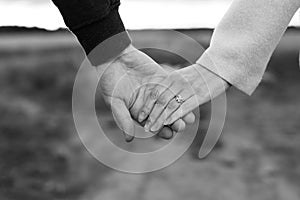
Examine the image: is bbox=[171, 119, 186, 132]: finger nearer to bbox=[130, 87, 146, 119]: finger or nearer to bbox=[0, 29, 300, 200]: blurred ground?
bbox=[130, 87, 146, 119]: finger

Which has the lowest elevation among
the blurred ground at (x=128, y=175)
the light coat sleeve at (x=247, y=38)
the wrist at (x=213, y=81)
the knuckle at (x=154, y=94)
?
the blurred ground at (x=128, y=175)

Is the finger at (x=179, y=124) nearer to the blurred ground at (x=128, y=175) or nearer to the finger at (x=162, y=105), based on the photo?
the finger at (x=162, y=105)

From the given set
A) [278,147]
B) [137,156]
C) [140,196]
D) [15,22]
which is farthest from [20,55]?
[278,147]

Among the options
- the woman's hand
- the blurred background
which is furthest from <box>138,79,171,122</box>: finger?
the blurred background

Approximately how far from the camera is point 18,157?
502 cm

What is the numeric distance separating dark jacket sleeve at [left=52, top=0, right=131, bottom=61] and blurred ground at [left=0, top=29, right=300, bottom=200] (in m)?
3.14

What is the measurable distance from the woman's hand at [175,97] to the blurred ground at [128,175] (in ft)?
10.1

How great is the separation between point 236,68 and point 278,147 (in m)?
3.85

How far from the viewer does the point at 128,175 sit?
546 centimetres

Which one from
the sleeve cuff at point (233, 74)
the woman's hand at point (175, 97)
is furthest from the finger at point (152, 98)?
the sleeve cuff at point (233, 74)

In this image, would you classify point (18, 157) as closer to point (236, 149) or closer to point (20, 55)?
point (20, 55)

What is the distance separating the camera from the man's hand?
1350 millimetres

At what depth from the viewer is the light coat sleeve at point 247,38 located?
1233 millimetres

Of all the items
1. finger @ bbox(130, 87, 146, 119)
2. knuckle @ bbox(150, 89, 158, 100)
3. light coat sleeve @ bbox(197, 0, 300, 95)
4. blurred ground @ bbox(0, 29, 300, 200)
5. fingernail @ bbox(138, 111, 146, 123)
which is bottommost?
blurred ground @ bbox(0, 29, 300, 200)
